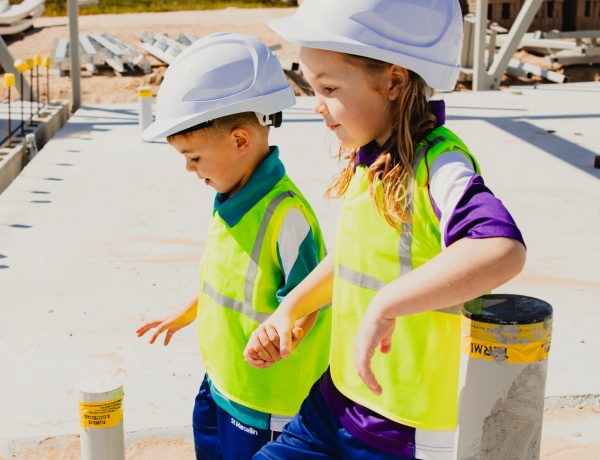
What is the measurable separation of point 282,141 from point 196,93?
7.47 metres

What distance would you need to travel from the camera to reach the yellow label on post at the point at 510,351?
1.67m

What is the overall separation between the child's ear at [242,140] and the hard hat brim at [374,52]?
23.9 inches

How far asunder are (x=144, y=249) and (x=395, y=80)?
450cm

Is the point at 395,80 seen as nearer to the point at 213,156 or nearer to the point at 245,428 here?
the point at 213,156

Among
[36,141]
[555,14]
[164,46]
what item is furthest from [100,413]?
[555,14]

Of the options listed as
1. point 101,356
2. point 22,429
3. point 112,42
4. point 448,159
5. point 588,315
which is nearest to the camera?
point 448,159

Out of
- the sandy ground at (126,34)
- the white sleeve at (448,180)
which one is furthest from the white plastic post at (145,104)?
the white sleeve at (448,180)

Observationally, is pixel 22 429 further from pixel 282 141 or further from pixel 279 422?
pixel 282 141

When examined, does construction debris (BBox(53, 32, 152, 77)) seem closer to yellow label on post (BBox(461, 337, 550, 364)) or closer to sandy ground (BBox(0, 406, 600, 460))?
sandy ground (BBox(0, 406, 600, 460))

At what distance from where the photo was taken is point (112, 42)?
19094 millimetres

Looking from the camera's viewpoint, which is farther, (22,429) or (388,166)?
(22,429)

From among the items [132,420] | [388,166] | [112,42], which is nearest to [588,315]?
[132,420]

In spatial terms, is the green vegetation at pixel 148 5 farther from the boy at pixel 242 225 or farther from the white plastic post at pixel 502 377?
the white plastic post at pixel 502 377

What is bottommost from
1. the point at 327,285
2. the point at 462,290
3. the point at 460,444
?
the point at 460,444
